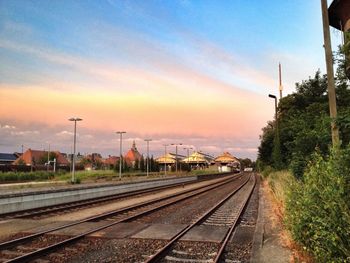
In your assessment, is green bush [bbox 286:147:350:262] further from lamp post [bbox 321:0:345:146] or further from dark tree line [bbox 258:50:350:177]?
lamp post [bbox 321:0:345:146]

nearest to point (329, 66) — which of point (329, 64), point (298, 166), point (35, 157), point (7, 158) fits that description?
point (329, 64)

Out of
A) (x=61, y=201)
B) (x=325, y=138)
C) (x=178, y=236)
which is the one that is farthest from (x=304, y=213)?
(x=61, y=201)

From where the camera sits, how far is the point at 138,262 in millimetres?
8133

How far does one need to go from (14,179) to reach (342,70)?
164 feet

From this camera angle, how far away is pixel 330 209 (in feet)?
18.1

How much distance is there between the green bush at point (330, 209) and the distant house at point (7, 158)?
143250mm

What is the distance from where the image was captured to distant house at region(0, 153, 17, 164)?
452ft

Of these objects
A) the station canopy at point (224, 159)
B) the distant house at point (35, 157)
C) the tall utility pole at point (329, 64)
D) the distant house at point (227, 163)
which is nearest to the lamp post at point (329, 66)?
the tall utility pole at point (329, 64)

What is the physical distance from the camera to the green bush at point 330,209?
17.2ft

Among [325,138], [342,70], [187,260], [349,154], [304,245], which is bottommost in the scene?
[187,260]

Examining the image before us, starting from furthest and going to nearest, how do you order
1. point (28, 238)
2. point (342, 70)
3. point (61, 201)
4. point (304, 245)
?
point (61, 201) → point (342, 70) → point (28, 238) → point (304, 245)

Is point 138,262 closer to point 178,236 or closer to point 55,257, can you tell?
point 55,257

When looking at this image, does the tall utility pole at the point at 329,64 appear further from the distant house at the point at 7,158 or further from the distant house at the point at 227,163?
the distant house at the point at 227,163

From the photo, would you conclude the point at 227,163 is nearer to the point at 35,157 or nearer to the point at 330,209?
the point at 35,157
